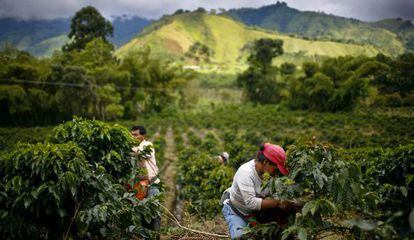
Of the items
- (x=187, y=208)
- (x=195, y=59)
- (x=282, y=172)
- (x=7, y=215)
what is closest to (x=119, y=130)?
(x=7, y=215)

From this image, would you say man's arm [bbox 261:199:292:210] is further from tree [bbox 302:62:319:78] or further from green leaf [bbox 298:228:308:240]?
tree [bbox 302:62:319:78]

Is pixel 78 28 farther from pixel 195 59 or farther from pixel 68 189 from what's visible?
pixel 195 59

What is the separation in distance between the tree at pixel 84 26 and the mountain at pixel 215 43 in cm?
4886

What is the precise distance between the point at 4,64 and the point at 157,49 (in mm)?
83232

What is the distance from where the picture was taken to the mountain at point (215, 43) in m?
106

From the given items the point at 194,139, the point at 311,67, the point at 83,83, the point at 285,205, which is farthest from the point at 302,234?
the point at 311,67

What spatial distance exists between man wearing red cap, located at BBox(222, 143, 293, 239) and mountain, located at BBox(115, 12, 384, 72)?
89607mm

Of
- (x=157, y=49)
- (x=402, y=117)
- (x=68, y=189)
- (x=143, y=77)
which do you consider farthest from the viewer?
(x=157, y=49)

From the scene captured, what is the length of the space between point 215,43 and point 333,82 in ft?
364

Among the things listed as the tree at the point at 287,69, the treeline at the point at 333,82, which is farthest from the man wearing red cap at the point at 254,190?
the tree at the point at 287,69

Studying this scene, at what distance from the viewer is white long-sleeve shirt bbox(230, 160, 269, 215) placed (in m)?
3.38

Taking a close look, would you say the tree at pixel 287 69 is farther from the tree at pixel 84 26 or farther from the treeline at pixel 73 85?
the tree at pixel 84 26

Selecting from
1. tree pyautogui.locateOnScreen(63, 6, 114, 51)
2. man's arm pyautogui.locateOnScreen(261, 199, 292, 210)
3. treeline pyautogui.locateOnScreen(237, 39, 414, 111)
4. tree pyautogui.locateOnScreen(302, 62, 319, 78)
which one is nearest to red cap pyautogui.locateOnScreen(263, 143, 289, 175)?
man's arm pyautogui.locateOnScreen(261, 199, 292, 210)

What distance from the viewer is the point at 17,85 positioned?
89.8 feet
